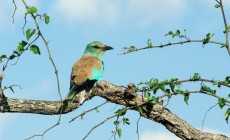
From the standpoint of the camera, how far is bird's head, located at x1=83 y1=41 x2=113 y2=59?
303 inches

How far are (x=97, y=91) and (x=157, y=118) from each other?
0.93 m

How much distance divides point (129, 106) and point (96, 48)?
166 cm

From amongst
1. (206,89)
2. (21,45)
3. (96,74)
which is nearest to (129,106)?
(96,74)

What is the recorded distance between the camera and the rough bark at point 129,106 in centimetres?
625

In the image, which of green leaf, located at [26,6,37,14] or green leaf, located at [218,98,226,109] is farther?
green leaf, located at [218,98,226,109]

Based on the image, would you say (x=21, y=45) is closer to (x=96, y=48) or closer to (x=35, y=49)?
(x=35, y=49)

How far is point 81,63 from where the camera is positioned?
272 inches

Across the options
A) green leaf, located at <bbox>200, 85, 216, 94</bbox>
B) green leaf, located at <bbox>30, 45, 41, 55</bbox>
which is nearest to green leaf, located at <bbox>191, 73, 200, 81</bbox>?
green leaf, located at <bbox>200, 85, 216, 94</bbox>

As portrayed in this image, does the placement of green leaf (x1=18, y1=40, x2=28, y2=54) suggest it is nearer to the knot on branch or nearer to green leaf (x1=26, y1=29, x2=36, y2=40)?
green leaf (x1=26, y1=29, x2=36, y2=40)

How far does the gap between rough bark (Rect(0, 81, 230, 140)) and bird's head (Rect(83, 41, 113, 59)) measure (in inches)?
47.2

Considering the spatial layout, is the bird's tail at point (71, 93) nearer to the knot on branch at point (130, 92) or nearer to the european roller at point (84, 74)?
the european roller at point (84, 74)

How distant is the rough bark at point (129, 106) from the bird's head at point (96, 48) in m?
1.20

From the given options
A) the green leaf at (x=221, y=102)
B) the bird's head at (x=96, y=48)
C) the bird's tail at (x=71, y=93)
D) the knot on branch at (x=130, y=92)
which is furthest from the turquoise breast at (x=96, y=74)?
the green leaf at (x=221, y=102)

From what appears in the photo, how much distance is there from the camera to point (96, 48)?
7742 millimetres
